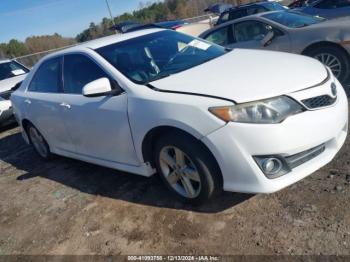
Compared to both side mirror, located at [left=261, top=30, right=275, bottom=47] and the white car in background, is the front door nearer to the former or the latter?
the white car in background

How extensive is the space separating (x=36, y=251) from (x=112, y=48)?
7.23 feet

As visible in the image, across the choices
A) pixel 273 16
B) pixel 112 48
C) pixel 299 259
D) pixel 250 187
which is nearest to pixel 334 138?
pixel 250 187

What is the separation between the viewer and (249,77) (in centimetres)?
339

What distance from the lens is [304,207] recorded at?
11.0 ft

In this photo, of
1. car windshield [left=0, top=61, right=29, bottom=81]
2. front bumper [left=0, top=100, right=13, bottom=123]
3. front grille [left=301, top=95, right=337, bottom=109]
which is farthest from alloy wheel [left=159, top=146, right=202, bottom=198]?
car windshield [left=0, top=61, right=29, bottom=81]

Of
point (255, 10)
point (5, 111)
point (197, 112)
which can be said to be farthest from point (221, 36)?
point (255, 10)

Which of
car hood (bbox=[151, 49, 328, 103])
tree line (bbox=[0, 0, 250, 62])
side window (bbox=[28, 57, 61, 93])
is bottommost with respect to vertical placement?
tree line (bbox=[0, 0, 250, 62])

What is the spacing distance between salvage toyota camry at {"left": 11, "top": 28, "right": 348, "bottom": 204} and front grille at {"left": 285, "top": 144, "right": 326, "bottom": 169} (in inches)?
0.5

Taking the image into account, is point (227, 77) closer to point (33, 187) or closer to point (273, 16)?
point (33, 187)

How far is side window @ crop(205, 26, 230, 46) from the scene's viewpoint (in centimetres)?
807

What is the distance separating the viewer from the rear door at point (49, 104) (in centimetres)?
488

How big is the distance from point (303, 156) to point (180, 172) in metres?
1.08

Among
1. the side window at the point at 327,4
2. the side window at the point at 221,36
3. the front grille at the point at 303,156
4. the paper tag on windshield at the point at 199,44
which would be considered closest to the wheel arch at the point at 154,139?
the front grille at the point at 303,156

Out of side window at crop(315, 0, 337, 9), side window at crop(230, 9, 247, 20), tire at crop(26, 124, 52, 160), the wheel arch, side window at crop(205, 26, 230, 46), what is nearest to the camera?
the wheel arch
